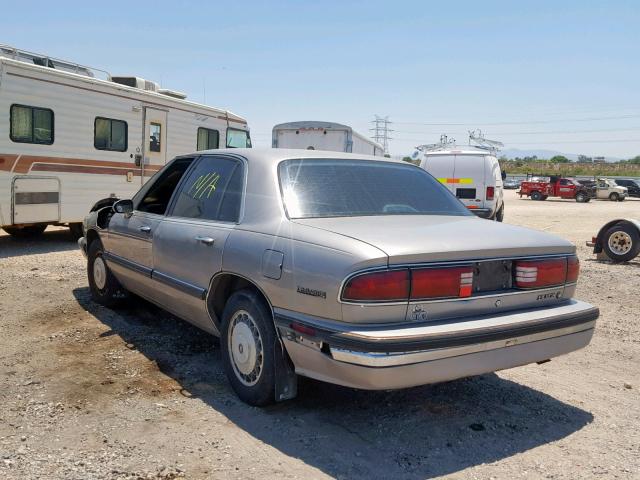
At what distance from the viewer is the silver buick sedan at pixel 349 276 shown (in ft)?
9.79

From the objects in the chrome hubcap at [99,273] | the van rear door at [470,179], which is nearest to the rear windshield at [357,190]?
the chrome hubcap at [99,273]

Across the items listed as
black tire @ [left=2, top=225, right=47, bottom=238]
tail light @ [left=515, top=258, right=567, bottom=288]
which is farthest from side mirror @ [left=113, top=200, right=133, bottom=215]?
black tire @ [left=2, top=225, right=47, bottom=238]

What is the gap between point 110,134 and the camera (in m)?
10.6

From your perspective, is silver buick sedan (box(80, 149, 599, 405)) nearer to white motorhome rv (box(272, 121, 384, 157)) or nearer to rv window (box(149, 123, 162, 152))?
rv window (box(149, 123, 162, 152))

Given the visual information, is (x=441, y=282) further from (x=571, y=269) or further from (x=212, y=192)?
(x=212, y=192)

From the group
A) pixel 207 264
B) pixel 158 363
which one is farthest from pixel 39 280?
pixel 207 264

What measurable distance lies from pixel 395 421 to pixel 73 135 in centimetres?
832

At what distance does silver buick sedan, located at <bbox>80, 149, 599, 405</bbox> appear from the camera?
2.98 metres

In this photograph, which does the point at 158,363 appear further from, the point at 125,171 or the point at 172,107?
the point at 172,107

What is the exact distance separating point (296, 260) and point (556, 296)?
1653mm

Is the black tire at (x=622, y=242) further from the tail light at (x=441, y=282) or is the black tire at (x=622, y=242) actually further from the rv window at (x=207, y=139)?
the tail light at (x=441, y=282)

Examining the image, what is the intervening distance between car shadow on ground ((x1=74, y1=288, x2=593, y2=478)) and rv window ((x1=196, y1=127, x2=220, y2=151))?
853cm

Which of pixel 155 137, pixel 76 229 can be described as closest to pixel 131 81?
pixel 155 137

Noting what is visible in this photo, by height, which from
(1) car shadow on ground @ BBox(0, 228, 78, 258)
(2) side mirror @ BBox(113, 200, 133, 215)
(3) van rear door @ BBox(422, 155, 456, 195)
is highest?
(3) van rear door @ BBox(422, 155, 456, 195)
